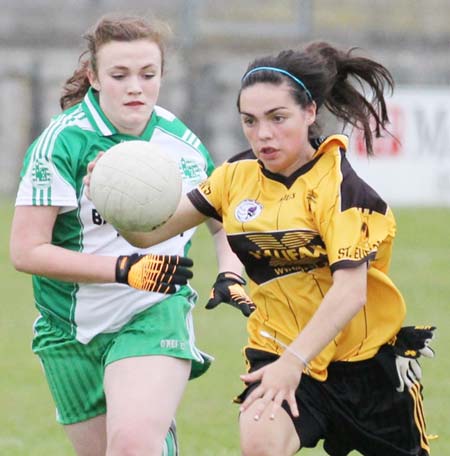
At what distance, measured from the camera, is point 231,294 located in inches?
200

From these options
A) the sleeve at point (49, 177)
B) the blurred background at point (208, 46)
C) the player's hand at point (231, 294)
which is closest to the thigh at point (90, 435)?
the player's hand at point (231, 294)

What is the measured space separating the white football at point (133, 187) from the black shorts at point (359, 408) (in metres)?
0.65

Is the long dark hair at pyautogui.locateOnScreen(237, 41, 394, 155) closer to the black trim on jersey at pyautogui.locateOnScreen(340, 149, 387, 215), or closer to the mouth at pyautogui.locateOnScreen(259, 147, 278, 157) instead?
the mouth at pyautogui.locateOnScreen(259, 147, 278, 157)

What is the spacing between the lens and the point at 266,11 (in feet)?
75.0

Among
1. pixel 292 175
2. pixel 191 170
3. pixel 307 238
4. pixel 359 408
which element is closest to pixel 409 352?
pixel 359 408

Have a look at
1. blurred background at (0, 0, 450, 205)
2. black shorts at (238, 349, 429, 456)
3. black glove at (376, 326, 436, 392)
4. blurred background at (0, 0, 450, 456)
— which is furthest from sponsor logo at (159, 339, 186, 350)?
blurred background at (0, 0, 450, 205)

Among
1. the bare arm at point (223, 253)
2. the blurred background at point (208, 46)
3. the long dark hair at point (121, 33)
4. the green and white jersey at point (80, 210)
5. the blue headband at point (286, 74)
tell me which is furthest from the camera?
the blurred background at point (208, 46)

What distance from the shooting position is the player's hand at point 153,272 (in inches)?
184

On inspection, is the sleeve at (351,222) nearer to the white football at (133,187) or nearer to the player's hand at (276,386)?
the player's hand at (276,386)

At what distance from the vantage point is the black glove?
4812 mm

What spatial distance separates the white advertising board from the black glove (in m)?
14.7

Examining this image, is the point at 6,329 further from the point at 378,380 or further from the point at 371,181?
the point at 371,181

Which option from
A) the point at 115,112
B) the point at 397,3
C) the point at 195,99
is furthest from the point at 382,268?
the point at 397,3

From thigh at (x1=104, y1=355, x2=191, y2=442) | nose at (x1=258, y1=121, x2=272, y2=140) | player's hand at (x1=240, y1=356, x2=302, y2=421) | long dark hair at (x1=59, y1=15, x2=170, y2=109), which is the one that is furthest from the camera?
long dark hair at (x1=59, y1=15, x2=170, y2=109)
